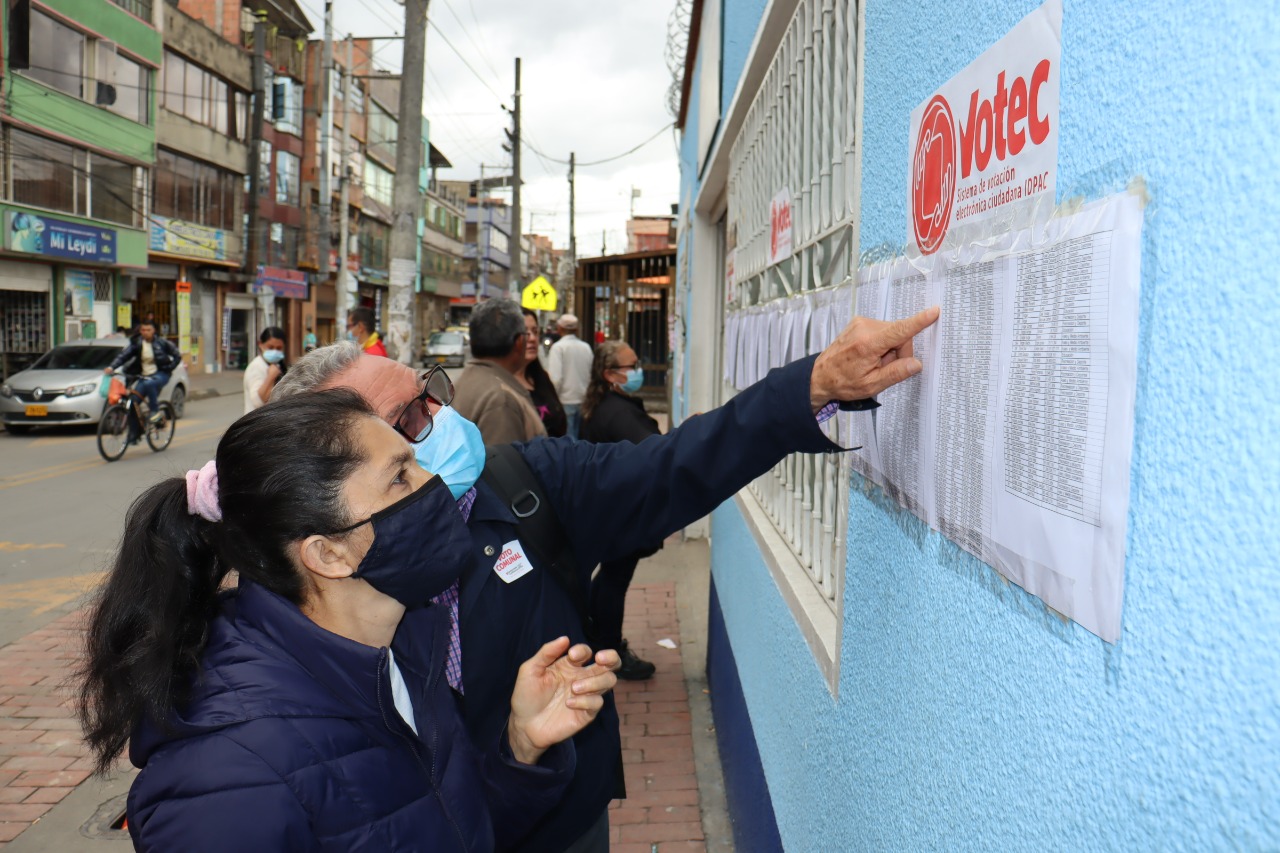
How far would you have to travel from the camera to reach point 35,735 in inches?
187

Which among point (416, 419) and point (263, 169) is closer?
point (416, 419)

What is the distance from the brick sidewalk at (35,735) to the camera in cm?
409

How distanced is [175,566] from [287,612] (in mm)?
242

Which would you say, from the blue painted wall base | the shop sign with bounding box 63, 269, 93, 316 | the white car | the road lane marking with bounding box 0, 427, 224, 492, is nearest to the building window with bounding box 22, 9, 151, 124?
the shop sign with bounding box 63, 269, 93, 316

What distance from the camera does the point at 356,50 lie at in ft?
153

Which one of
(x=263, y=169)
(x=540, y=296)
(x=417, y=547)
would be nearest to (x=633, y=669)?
(x=417, y=547)

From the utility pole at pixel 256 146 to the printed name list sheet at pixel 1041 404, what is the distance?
114 feet

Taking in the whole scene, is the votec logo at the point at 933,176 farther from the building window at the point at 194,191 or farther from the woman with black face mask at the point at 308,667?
the building window at the point at 194,191

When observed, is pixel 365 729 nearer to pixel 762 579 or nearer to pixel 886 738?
pixel 886 738

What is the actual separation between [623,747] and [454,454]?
306 centimetres

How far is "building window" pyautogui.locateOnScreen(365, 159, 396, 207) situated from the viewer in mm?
47312

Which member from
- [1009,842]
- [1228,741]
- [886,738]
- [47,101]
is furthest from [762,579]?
[47,101]

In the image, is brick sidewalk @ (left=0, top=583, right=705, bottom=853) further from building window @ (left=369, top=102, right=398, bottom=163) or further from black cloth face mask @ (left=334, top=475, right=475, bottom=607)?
building window @ (left=369, top=102, right=398, bottom=163)

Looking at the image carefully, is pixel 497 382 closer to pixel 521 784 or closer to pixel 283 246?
pixel 521 784
